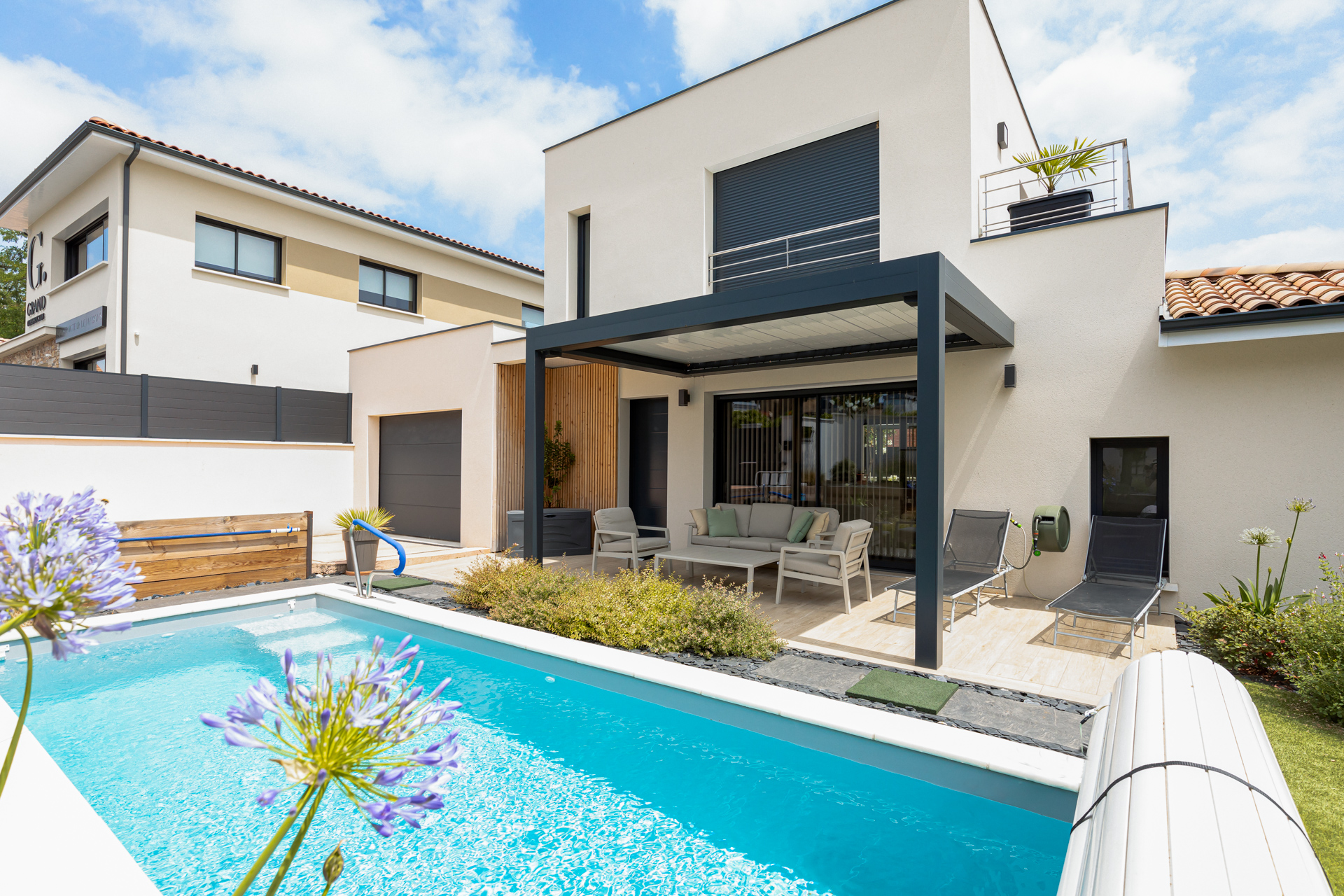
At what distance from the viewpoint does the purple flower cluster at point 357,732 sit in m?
0.75

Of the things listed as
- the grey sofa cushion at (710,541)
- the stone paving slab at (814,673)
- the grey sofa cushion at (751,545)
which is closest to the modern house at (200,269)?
the grey sofa cushion at (710,541)

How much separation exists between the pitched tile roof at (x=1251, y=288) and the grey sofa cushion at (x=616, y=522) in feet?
21.0

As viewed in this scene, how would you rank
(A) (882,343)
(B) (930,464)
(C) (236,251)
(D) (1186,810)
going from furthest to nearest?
(C) (236,251) → (A) (882,343) → (B) (930,464) → (D) (1186,810)

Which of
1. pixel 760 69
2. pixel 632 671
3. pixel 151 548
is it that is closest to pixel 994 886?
pixel 632 671

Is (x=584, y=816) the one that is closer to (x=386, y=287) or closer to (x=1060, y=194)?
(x=1060, y=194)

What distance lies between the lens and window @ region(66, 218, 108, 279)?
484 inches

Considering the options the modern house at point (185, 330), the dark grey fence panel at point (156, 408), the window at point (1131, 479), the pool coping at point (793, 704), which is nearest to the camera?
the pool coping at point (793, 704)

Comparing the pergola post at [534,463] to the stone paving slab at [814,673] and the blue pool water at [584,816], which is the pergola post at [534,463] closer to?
the blue pool water at [584,816]

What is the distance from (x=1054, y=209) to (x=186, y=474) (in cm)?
Answer: 1339

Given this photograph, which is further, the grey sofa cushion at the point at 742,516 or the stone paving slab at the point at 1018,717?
the grey sofa cushion at the point at 742,516

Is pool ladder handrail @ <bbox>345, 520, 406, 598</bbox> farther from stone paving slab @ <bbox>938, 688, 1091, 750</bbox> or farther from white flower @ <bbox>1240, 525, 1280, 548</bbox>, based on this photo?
white flower @ <bbox>1240, 525, 1280, 548</bbox>

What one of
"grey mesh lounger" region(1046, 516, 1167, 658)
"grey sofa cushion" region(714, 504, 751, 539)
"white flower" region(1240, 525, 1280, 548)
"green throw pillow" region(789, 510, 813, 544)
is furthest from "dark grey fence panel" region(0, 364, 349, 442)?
"white flower" region(1240, 525, 1280, 548)

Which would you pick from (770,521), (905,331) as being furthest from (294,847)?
(770,521)

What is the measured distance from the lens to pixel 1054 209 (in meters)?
7.44
